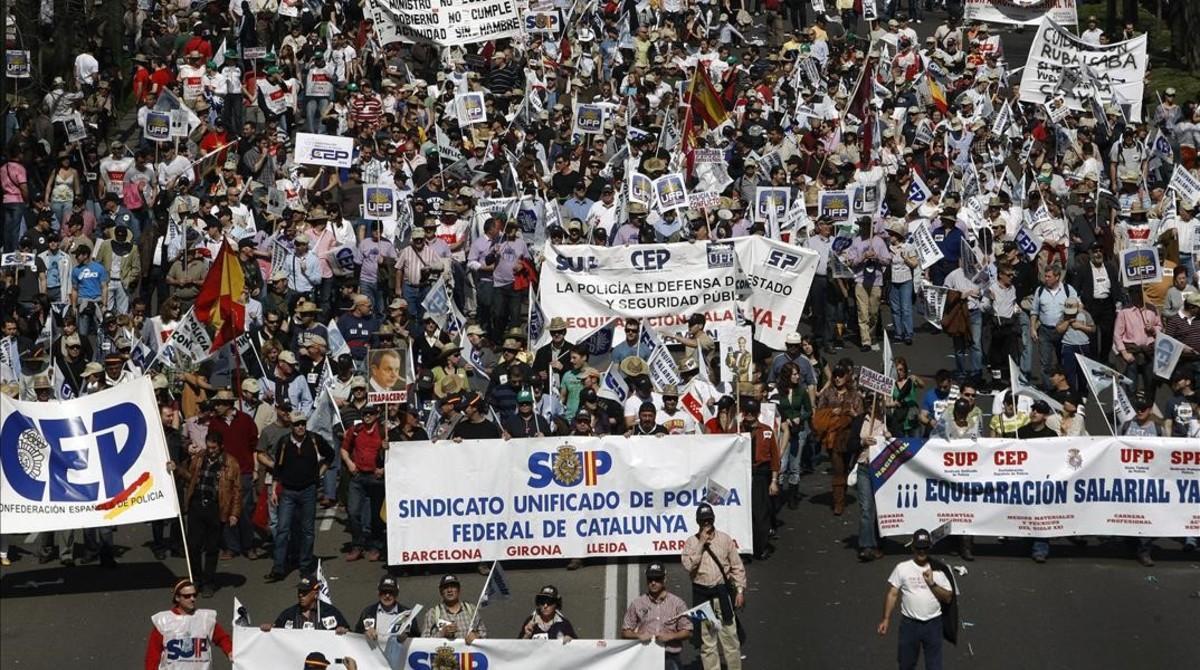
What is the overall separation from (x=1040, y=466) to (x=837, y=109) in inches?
580

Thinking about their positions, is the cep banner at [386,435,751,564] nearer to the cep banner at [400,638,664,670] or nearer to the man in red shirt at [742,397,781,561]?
the man in red shirt at [742,397,781,561]

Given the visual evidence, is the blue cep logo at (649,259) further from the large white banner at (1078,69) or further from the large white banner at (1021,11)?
the large white banner at (1021,11)

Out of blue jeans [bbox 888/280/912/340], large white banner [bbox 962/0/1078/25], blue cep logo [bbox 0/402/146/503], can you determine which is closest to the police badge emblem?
blue cep logo [bbox 0/402/146/503]

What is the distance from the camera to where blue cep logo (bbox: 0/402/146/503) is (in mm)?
20750

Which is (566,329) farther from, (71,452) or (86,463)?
(71,452)

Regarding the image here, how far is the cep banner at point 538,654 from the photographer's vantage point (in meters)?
18.6

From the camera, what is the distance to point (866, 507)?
2300 cm

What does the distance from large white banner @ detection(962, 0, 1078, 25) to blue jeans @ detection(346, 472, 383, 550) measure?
21.6 meters

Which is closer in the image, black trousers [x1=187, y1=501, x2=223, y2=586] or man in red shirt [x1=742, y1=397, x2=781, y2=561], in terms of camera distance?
black trousers [x1=187, y1=501, x2=223, y2=586]

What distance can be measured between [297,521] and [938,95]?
18469mm

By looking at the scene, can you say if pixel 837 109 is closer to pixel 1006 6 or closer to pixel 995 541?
pixel 1006 6

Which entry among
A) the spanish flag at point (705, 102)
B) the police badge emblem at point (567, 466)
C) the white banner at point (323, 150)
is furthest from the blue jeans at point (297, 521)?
the spanish flag at point (705, 102)

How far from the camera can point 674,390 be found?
2420 cm

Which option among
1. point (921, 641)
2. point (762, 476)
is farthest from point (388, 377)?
point (921, 641)
